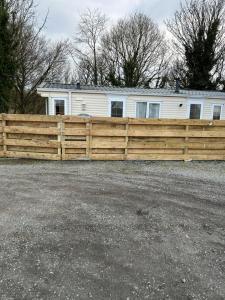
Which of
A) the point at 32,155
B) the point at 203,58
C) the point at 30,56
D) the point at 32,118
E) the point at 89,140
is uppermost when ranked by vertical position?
the point at 203,58

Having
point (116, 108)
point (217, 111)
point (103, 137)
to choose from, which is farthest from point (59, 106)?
point (217, 111)

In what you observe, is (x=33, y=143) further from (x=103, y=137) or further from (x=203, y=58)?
(x=203, y=58)

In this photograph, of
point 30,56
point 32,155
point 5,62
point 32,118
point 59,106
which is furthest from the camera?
point 30,56

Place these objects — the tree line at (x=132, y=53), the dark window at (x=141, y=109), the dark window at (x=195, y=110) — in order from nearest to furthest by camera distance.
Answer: the dark window at (x=141, y=109) < the dark window at (x=195, y=110) < the tree line at (x=132, y=53)

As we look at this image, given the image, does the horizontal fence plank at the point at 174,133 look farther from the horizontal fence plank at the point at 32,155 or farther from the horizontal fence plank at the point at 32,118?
the horizontal fence plank at the point at 32,155

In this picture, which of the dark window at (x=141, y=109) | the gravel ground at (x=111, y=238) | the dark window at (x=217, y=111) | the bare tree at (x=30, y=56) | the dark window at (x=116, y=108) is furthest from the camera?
the bare tree at (x=30, y=56)

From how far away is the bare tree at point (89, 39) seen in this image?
28844 mm

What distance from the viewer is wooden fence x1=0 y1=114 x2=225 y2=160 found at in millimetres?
7805

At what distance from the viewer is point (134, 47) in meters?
27.8

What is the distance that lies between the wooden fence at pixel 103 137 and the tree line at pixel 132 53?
46.9ft

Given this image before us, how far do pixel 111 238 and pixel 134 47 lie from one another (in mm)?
27484

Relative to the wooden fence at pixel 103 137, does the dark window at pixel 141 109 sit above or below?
above

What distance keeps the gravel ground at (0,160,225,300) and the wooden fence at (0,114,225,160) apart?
76.7 inches

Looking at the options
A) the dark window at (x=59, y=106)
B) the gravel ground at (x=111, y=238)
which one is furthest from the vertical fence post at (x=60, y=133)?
the dark window at (x=59, y=106)
